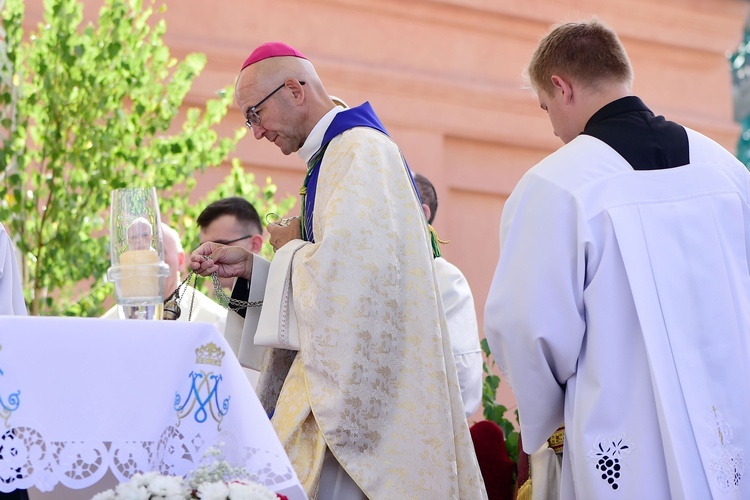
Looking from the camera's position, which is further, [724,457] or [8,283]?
[8,283]

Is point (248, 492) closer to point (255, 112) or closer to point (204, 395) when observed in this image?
point (204, 395)

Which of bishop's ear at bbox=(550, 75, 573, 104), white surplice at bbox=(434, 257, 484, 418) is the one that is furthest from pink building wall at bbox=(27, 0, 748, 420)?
bishop's ear at bbox=(550, 75, 573, 104)

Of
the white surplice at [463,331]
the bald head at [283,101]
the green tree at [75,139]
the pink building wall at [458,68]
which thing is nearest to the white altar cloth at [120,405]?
the bald head at [283,101]

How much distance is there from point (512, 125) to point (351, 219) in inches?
229

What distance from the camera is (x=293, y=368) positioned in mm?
3412

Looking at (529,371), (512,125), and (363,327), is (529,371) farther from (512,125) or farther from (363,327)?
(512,125)

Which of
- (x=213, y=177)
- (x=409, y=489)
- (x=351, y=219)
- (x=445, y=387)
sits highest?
(x=213, y=177)

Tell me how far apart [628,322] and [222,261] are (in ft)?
4.23

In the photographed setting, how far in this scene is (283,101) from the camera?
378 cm

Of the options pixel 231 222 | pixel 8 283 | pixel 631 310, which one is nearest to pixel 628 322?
pixel 631 310

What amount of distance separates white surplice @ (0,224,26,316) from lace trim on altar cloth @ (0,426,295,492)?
121 cm

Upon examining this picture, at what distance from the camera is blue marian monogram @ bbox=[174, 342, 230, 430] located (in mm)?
2611

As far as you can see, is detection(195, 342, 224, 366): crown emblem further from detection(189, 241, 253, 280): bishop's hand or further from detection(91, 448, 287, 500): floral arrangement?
detection(189, 241, 253, 280): bishop's hand

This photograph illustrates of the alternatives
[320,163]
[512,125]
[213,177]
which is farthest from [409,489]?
[512,125]
